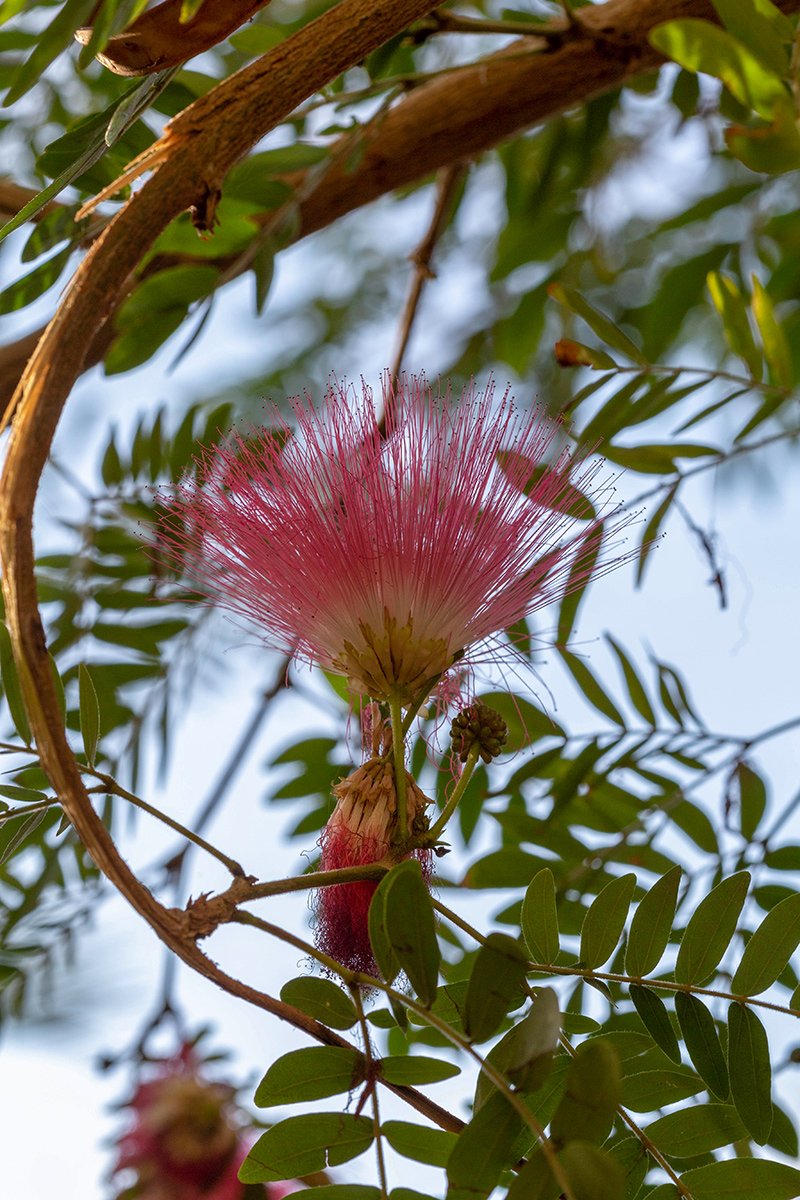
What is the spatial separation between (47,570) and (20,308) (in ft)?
2.11

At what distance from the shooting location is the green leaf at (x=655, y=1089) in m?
0.74

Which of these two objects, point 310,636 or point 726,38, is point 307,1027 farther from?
point 726,38

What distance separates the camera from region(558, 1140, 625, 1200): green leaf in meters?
0.49

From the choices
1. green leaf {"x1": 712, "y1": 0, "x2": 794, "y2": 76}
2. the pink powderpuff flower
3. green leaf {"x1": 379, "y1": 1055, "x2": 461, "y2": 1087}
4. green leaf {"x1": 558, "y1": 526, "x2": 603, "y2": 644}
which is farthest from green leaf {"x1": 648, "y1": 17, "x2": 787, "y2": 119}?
the pink powderpuff flower

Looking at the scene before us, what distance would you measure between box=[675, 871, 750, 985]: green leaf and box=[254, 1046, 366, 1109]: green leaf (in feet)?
0.85

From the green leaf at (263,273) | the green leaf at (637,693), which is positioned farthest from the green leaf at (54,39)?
the green leaf at (637,693)

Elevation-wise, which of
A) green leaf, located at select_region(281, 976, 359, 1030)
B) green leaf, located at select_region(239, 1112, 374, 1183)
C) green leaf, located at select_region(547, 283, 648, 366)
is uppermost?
green leaf, located at select_region(547, 283, 648, 366)

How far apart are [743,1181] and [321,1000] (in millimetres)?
319

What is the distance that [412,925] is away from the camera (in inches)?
24.7

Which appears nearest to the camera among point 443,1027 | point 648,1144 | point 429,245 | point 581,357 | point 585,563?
point 443,1027

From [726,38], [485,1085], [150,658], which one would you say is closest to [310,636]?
[485,1085]

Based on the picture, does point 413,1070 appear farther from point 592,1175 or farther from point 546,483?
point 546,483

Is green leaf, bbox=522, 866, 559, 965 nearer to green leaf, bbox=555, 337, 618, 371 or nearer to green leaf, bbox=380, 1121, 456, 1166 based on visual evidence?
green leaf, bbox=380, 1121, 456, 1166

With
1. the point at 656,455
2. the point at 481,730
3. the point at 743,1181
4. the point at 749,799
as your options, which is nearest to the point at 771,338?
the point at 656,455
